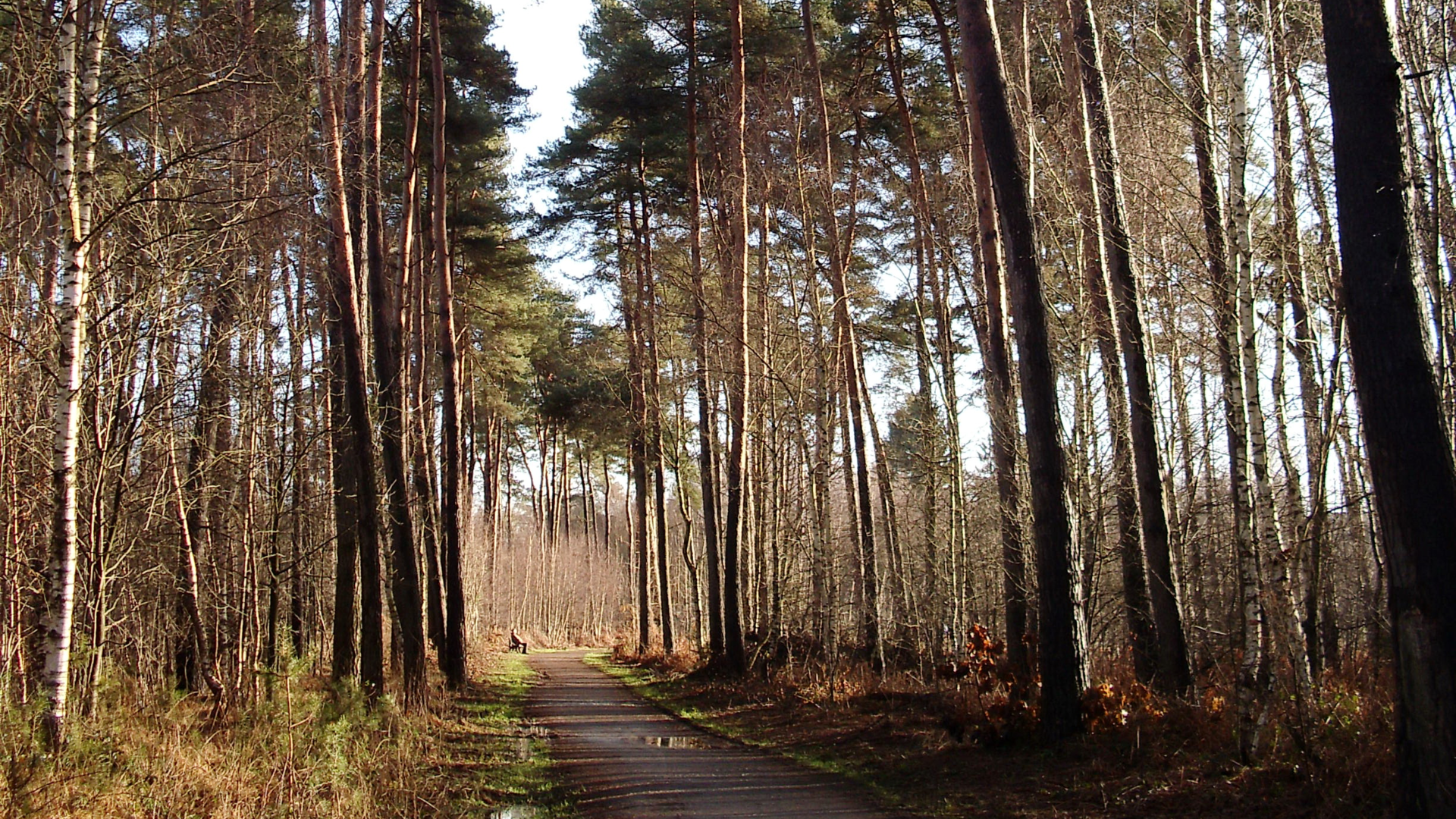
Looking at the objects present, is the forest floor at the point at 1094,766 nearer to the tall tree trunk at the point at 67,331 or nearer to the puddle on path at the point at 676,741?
the puddle on path at the point at 676,741

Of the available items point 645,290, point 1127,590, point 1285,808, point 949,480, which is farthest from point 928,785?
point 645,290

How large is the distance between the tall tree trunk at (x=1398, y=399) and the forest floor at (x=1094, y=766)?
0.73 meters

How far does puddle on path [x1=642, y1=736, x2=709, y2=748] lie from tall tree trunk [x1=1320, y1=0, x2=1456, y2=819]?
6.78m

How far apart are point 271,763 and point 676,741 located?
4866 millimetres

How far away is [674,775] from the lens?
8289mm

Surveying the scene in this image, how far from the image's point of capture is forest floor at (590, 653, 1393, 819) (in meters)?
5.77

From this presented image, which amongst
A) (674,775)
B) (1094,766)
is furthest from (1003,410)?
(674,775)

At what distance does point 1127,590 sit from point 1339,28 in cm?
651

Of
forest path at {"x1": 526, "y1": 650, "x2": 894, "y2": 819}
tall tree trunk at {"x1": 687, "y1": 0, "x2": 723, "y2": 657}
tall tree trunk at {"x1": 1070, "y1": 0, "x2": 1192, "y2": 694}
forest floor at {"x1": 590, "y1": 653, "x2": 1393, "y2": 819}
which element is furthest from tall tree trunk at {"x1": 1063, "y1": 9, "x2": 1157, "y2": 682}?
tall tree trunk at {"x1": 687, "y1": 0, "x2": 723, "y2": 657}

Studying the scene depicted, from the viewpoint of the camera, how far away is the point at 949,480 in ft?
49.9

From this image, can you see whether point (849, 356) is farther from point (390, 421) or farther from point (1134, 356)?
point (390, 421)

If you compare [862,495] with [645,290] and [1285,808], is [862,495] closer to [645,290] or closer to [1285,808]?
[645,290]

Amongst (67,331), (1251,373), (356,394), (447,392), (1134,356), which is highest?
(447,392)

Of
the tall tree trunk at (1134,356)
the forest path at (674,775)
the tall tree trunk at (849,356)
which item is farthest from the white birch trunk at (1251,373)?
the tall tree trunk at (849,356)
